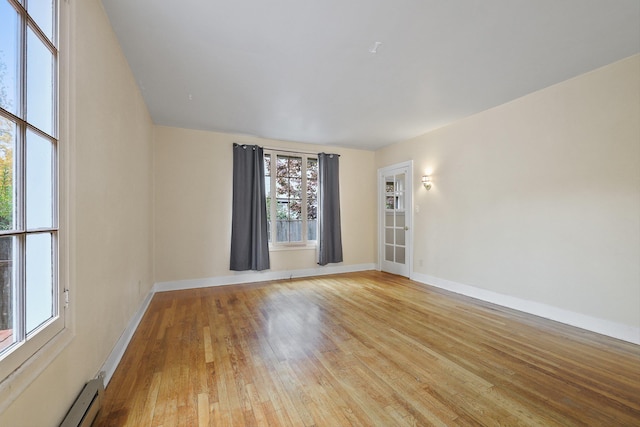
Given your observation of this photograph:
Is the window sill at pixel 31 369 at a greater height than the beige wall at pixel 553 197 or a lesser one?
lesser

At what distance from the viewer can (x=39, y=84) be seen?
1.17 m

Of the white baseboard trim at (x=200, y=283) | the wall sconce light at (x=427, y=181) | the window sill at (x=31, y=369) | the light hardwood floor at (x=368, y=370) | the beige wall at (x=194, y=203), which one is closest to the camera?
the window sill at (x=31, y=369)

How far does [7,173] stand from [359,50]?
8.05 feet

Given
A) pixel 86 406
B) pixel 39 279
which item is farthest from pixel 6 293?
pixel 86 406

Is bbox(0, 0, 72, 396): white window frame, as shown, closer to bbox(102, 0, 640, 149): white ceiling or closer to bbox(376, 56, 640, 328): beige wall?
bbox(102, 0, 640, 149): white ceiling

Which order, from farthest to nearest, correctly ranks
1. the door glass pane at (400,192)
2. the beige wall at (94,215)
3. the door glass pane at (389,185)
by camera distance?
1. the door glass pane at (389,185)
2. the door glass pane at (400,192)
3. the beige wall at (94,215)

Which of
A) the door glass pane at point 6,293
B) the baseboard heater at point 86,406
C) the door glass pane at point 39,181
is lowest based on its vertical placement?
the baseboard heater at point 86,406

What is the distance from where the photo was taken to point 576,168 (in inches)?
112

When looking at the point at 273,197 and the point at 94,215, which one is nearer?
the point at 94,215

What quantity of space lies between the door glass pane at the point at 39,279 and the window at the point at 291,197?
382 cm

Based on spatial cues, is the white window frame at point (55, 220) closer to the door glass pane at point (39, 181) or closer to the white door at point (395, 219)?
the door glass pane at point (39, 181)

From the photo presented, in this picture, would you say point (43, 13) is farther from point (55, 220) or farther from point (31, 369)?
point (31, 369)

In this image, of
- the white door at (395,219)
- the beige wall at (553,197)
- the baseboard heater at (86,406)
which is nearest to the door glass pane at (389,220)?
the white door at (395,219)

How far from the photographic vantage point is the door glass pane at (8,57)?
3.12 ft
